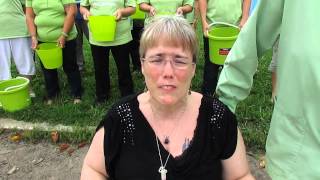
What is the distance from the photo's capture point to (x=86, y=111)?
476 cm

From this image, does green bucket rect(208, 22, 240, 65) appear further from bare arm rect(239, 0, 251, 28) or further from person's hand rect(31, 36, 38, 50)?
person's hand rect(31, 36, 38, 50)

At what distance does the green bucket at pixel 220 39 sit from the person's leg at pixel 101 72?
118 cm

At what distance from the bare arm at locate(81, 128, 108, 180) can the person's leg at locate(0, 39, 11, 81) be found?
3.28 meters

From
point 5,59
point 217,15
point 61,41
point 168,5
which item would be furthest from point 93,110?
point 217,15

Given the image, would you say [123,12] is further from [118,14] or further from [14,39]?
[14,39]

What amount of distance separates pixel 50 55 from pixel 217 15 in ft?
6.20

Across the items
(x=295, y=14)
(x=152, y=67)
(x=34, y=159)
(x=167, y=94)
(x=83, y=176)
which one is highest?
(x=295, y=14)

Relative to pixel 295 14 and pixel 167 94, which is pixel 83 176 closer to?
pixel 167 94

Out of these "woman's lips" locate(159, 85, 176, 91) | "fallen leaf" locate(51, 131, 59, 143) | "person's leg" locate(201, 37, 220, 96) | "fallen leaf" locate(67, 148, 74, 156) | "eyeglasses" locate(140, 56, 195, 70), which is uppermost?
"eyeglasses" locate(140, 56, 195, 70)

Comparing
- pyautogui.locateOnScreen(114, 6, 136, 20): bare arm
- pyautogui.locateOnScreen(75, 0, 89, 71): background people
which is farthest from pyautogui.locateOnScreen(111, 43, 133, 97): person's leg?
pyautogui.locateOnScreen(75, 0, 89, 71): background people

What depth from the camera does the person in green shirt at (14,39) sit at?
4.93 m

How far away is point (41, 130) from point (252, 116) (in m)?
2.14

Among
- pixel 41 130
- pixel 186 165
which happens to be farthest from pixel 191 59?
pixel 41 130

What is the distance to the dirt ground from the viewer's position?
12.0ft
